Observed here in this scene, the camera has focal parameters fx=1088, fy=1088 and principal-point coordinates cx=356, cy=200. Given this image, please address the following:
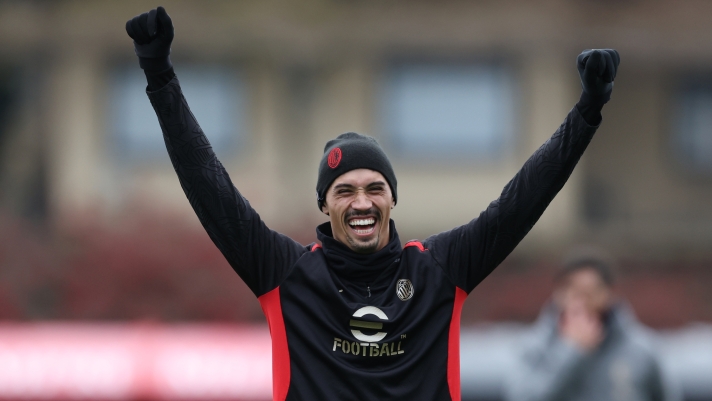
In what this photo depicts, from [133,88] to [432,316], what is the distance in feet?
42.7

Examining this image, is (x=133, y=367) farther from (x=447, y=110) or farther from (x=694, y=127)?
(x=694, y=127)

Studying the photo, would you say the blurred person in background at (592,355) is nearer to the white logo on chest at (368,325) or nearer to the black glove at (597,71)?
the black glove at (597,71)

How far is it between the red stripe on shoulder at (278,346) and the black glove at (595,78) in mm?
1212

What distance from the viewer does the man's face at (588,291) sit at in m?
6.33

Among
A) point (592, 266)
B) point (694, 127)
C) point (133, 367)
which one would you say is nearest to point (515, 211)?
point (592, 266)

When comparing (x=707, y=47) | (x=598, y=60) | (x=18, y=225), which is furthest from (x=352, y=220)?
(x=707, y=47)

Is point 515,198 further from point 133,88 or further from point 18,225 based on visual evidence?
point 133,88

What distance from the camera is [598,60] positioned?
3.58 metres

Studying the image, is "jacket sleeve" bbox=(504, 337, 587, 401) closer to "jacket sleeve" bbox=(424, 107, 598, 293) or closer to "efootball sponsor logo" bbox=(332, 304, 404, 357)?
"jacket sleeve" bbox=(424, 107, 598, 293)

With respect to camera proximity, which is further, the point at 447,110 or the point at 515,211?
the point at 447,110

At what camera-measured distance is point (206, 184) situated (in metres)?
3.63

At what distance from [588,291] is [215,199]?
10.8 feet

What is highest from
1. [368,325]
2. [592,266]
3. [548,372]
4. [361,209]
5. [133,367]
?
[361,209]

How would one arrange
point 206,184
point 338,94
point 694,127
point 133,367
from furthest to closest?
1. point 694,127
2. point 338,94
3. point 133,367
4. point 206,184
